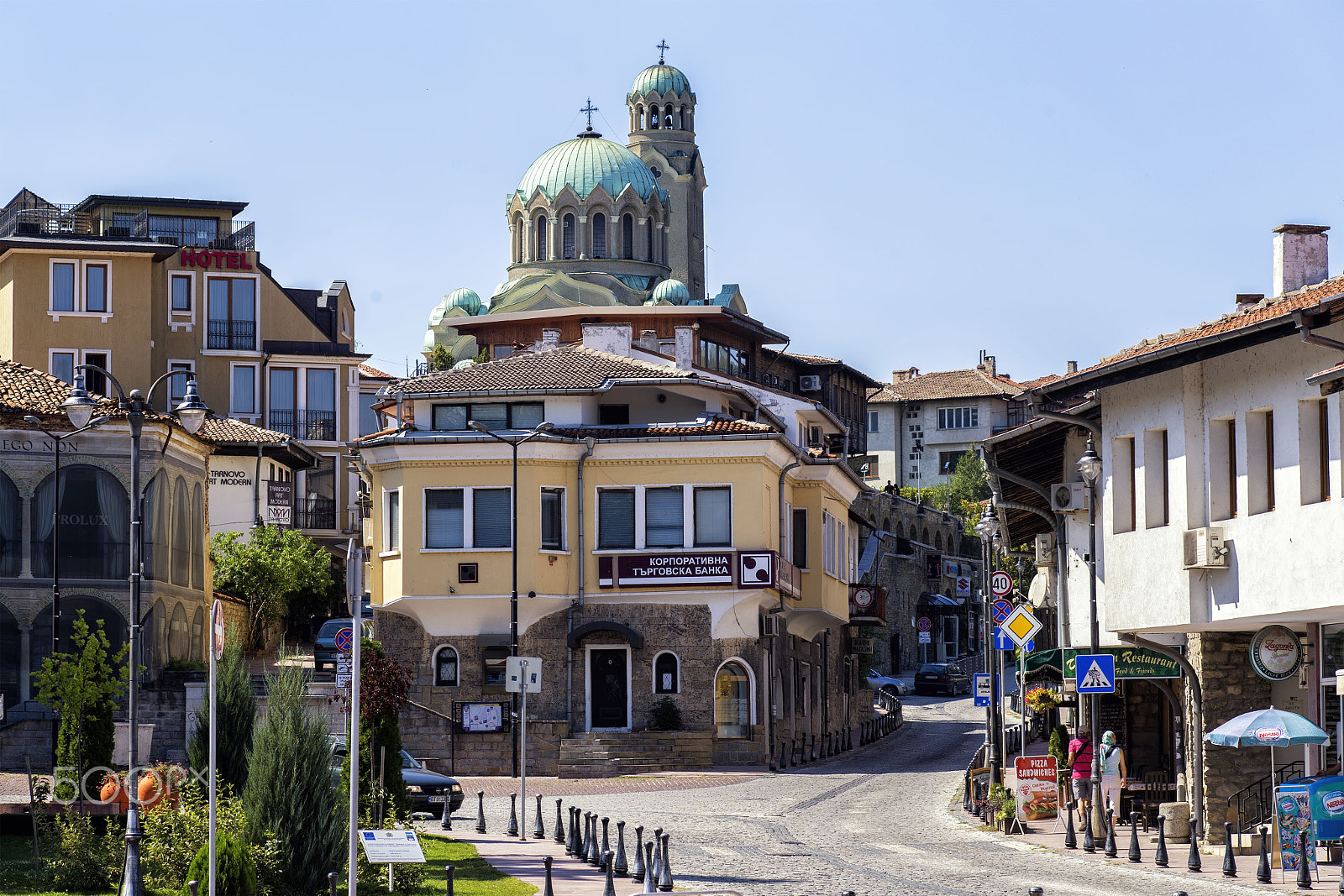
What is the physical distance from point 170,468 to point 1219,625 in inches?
1087

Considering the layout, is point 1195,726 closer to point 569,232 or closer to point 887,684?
point 887,684

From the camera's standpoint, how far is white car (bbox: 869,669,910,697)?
260 feet

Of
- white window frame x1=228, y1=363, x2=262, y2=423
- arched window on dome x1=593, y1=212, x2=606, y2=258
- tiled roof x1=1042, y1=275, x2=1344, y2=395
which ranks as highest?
arched window on dome x1=593, y1=212, x2=606, y2=258

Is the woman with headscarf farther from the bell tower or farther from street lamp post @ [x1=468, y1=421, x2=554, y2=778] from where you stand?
the bell tower

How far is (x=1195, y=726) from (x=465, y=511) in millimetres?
22599

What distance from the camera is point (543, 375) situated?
49.5 meters

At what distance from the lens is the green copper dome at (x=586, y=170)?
95875 mm

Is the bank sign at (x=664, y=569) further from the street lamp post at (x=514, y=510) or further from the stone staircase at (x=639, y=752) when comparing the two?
the stone staircase at (x=639, y=752)

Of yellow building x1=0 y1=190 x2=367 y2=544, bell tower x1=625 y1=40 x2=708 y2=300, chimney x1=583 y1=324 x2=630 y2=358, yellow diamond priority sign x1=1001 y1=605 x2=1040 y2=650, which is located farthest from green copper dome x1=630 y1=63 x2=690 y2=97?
yellow diamond priority sign x1=1001 y1=605 x2=1040 y2=650

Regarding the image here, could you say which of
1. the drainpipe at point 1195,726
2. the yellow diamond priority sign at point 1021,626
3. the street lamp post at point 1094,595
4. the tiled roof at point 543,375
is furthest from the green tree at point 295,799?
the tiled roof at point 543,375

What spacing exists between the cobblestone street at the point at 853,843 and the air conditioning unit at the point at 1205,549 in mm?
3735

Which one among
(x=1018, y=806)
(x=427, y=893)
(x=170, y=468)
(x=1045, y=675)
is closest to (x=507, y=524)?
(x=170, y=468)

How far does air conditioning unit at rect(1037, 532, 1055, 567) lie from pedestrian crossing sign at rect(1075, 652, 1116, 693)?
1044cm

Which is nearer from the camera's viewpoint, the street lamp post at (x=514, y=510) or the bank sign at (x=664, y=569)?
the street lamp post at (x=514, y=510)
